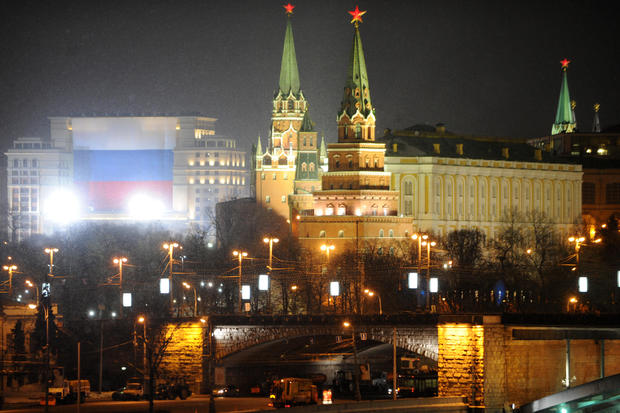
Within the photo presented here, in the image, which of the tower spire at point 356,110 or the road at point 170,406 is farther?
the tower spire at point 356,110

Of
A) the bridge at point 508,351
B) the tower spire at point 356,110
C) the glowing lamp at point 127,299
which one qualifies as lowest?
the bridge at point 508,351

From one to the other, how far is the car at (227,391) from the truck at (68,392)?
8567mm

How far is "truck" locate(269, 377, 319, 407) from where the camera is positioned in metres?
91.4

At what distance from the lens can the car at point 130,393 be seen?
97.3 meters

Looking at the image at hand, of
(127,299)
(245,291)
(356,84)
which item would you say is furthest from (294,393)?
(356,84)

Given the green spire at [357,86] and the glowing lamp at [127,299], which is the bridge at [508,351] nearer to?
the glowing lamp at [127,299]

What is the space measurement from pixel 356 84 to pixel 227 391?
93315mm

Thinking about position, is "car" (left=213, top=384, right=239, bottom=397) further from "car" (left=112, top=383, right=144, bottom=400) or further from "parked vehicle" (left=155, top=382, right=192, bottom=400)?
"car" (left=112, top=383, right=144, bottom=400)

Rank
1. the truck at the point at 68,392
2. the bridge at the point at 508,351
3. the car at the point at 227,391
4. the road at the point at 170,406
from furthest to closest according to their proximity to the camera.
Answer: the car at the point at 227,391, the truck at the point at 68,392, the road at the point at 170,406, the bridge at the point at 508,351

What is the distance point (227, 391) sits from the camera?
10338 cm

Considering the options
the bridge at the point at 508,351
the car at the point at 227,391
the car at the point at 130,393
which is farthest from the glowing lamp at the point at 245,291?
the bridge at the point at 508,351

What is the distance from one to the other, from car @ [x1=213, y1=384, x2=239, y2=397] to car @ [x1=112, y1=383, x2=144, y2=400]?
4.92 metres

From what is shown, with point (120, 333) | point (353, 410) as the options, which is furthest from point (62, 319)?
point (353, 410)

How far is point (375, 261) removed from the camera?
149750 mm
